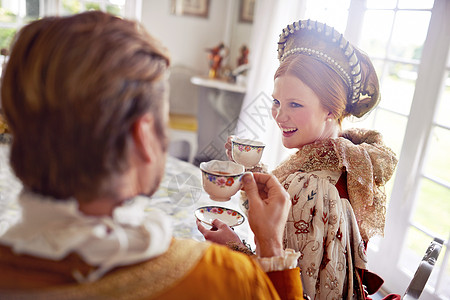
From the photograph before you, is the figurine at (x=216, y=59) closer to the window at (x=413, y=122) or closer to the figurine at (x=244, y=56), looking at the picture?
the figurine at (x=244, y=56)

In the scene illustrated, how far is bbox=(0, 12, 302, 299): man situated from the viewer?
554 mm

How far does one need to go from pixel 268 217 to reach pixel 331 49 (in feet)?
1.91

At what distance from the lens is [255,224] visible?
0.89m

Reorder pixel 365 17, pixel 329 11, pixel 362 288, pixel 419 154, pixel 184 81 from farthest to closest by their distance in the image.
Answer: pixel 184 81 → pixel 329 11 → pixel 365 17 → pixel 419 154 → pixel 362 288

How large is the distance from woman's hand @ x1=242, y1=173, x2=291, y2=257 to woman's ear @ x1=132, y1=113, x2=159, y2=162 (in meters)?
0.34

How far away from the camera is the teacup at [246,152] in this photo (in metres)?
1.19

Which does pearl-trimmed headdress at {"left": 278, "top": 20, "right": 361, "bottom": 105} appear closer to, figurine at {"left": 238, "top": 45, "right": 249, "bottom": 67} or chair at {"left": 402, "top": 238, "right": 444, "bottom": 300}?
chair at {"left": 402, "top": 238, "right": 444, "bottom": 300}

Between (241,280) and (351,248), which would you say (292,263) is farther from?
(351,248)

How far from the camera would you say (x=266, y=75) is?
3.05m

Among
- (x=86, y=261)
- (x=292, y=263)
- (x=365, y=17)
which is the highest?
(x=365, y=17)

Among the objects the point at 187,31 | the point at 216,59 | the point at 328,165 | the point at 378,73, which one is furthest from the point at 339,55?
the point at 187,31

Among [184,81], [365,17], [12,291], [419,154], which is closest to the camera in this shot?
[12,291]

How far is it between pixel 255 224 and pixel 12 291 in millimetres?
500

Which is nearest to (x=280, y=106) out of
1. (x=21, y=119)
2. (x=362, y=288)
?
(x=362, y=288)
